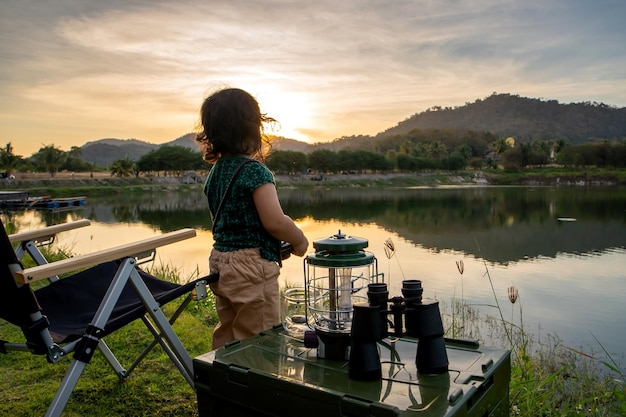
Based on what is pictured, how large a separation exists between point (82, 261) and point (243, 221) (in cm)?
66

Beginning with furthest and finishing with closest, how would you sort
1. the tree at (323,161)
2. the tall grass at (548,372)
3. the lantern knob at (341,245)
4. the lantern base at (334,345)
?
the tree at (323,161) < the tall grass at (548,372) < the lantern knob at (341,245) < the lantern base at (334,345)

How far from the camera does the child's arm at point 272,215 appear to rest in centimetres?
226

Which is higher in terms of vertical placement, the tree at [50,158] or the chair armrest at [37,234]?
the tree at [50,158]

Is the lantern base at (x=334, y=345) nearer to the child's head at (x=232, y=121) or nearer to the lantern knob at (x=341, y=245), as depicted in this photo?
the lantern knob at (x=341, y=245)

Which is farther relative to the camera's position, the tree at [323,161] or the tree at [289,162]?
the tree at [323,161]

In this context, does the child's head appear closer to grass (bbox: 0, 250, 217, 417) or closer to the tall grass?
grass (bbox: 0, 250, 217, 417)

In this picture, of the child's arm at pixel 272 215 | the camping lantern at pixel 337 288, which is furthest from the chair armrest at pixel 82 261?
the camping lantern at pixel 337 288

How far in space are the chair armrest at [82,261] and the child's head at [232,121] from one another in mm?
497

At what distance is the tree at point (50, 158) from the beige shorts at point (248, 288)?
77664 mm

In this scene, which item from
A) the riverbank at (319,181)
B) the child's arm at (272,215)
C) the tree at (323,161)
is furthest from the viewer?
the tree at (323,161)

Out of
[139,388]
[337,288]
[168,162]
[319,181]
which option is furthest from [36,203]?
[168,162]

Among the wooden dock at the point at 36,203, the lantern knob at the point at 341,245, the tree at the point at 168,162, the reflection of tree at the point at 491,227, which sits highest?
the tree at the point at 168,162

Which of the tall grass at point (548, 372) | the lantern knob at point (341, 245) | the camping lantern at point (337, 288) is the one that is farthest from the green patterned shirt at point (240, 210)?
the tall grass at point (548, 372)

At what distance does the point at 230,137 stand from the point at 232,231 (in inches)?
16.4
